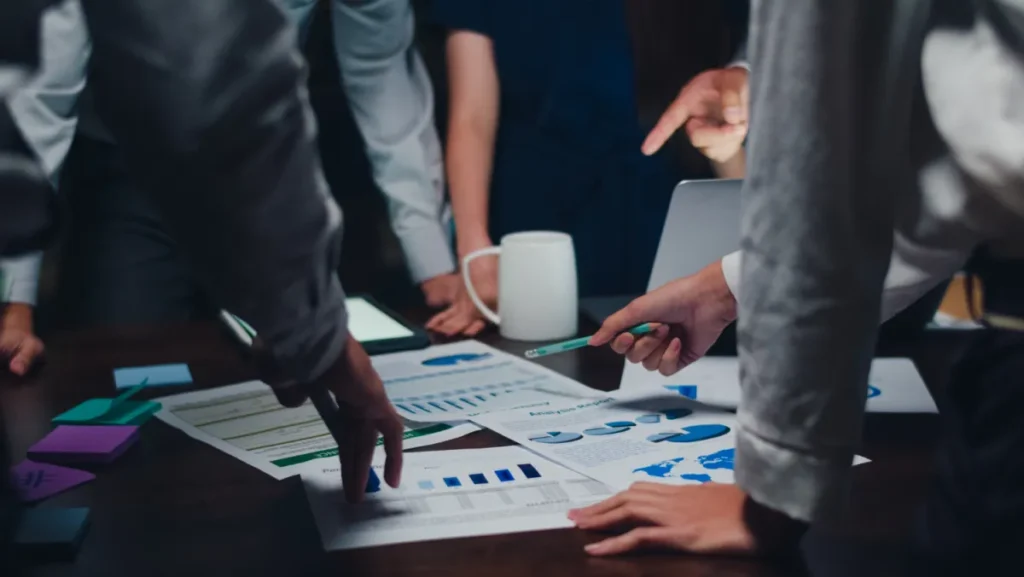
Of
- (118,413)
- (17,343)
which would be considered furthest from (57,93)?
(118,413)

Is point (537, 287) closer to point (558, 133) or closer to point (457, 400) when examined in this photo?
point (457, 400)

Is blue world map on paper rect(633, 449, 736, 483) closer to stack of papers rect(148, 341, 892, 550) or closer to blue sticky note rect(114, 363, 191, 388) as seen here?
stack of papers rect(148, 341, 892, 550)

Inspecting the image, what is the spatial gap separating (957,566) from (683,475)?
0.25 m

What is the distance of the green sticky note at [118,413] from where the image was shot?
897 mm

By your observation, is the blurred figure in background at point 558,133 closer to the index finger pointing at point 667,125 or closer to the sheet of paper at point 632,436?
the index finger pointing at point 667,125

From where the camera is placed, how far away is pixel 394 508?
72 centimetres

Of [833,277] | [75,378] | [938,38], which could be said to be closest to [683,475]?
[833,277]

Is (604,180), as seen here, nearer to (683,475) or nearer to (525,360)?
(525,360)

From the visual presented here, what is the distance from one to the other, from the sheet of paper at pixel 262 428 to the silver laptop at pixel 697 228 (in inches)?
14.0

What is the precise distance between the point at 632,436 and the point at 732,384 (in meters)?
0.21

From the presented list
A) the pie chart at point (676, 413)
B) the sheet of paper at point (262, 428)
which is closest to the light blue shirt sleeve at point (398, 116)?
the sheet of paper at point (262, 428)

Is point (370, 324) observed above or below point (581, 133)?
below

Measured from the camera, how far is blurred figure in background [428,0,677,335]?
167cm

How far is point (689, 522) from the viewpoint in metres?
0.65
